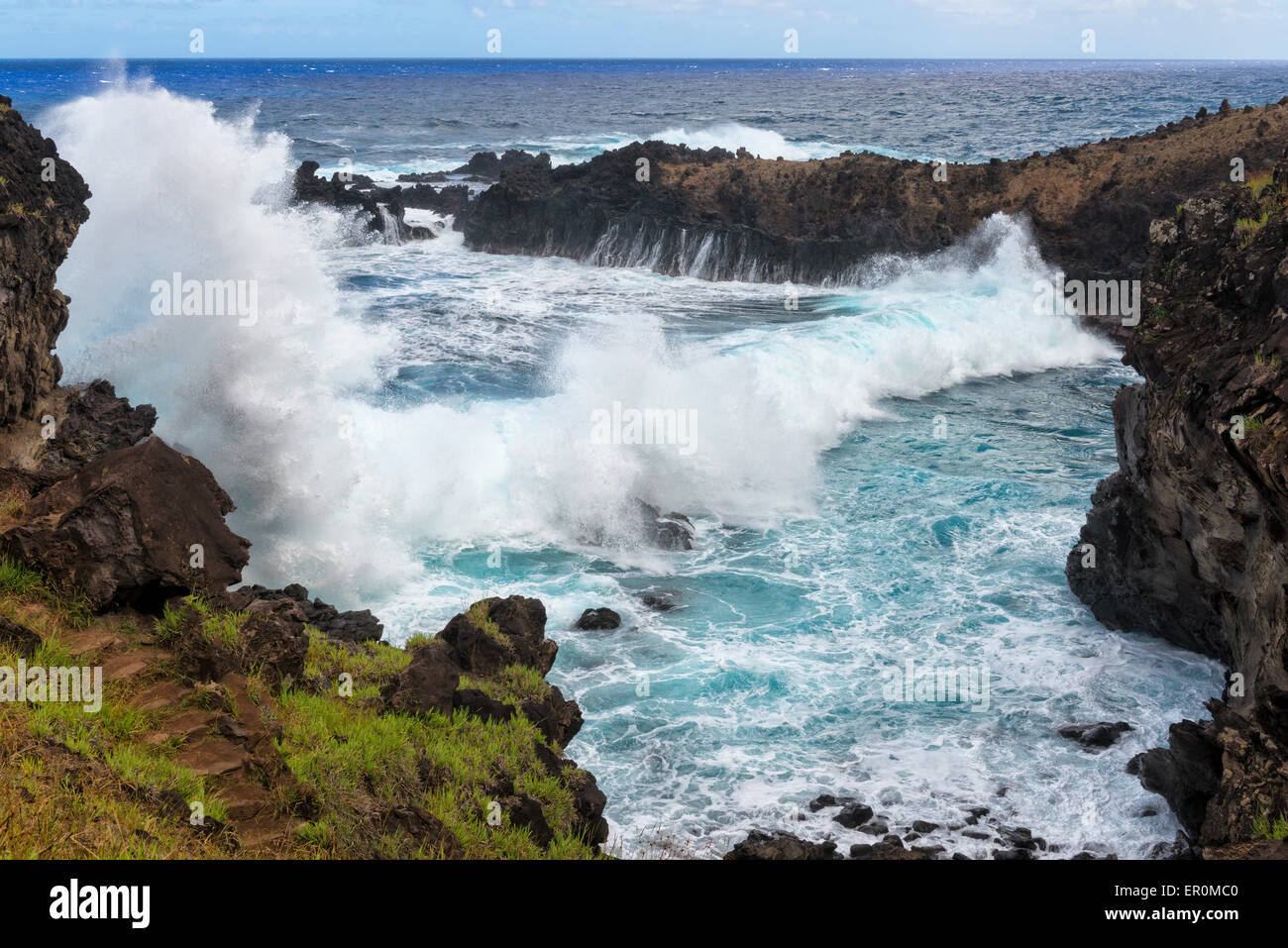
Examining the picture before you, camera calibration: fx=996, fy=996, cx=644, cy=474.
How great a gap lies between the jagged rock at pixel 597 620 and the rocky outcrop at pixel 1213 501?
20.2 feet

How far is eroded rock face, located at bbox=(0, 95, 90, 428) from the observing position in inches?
416

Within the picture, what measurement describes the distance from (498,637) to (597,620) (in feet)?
13.9

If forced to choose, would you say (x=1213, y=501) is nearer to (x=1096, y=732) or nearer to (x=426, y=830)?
(x=1096, y=732)

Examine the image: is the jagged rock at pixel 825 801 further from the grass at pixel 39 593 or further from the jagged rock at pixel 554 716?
the grass at pixel 39 593

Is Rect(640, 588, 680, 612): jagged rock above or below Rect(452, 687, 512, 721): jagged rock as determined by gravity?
below

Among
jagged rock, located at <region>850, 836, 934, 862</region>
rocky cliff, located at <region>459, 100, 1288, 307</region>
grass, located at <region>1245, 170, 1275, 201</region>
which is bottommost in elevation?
jagged rock, located at <region>850, 836, 934, 862</region>

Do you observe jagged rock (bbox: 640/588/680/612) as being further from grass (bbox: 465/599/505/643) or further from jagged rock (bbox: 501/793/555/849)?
jagged rock (bbox: 501/793/555/849)

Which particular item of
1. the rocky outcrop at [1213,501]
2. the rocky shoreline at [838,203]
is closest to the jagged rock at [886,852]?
the rocky outcrop at [1213,501]

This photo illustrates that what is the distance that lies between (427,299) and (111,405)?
17.6m

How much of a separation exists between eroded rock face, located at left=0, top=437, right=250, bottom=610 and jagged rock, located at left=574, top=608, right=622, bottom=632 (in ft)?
20.3

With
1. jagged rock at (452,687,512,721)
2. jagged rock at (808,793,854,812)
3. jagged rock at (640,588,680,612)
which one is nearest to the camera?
jagged rock at (452,687,512,721)

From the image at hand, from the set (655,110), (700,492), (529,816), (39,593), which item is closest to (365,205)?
(700,492)

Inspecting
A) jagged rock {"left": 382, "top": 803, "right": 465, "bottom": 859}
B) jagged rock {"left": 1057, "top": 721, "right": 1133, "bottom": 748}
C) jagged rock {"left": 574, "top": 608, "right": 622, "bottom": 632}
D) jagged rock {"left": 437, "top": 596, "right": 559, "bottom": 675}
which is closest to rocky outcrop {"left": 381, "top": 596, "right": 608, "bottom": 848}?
jagged rock {"left": 437, "top": 596, "right": 559, "bottom": 675}
